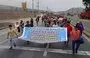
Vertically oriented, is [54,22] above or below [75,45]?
above

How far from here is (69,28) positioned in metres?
18.9

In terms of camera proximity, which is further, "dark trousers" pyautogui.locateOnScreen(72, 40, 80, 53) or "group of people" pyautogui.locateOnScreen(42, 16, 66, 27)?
"group of people" pyautogui.locateOnScreen(42, 16, 66, 27)

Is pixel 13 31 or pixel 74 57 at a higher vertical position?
pixel 13 31

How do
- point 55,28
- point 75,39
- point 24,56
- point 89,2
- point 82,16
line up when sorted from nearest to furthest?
point 24,56 → point 75,39 → point 55,28 → point 82,16 → point 89,2

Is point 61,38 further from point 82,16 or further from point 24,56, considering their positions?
point 82,16

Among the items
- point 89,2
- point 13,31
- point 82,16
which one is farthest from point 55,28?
point 89,2

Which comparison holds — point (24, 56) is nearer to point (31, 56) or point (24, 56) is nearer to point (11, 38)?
point (31, 56)

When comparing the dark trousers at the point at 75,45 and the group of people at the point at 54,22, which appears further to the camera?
the group of people at the point at 54,22

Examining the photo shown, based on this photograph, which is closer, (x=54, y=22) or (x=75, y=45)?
(x=75, y=45)

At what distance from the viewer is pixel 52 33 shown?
19.8 m

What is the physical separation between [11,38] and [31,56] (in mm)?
3294

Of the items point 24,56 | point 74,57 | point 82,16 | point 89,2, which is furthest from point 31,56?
point 89,2

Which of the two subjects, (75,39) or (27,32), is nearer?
(75,39)

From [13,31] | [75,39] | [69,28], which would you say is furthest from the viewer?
[69,28]
